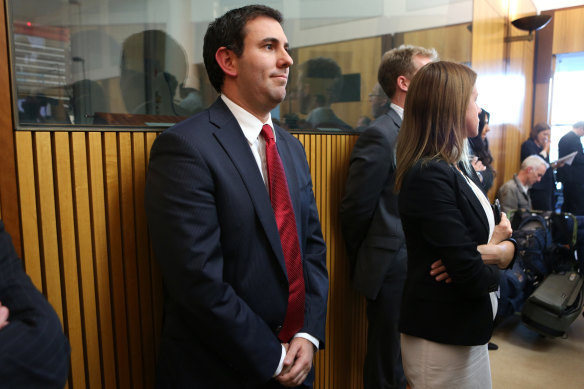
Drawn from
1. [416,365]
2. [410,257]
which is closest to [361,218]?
[410,257]

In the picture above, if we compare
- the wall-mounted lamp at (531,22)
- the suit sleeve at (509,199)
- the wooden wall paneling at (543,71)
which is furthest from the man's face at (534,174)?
the wooden wall paneling at (543,71)

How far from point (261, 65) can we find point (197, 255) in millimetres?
652

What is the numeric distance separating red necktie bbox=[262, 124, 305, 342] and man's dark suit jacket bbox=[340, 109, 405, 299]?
826 mm

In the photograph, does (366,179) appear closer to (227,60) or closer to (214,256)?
(227,60)

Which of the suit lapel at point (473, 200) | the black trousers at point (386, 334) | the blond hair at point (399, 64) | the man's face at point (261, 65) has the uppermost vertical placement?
the blond hair at point (399, 64)

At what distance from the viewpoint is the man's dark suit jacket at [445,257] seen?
1.41m

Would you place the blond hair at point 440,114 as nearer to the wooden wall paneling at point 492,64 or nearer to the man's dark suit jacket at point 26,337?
the man's dark suit jacket at point 26,337

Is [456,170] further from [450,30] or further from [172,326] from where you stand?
[450,30]

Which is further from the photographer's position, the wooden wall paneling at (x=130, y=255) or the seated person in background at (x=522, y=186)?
the seated person in background at (x=522, y=186)

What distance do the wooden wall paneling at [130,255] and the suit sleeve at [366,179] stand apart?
1.16 metres

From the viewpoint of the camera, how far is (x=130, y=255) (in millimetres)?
1457

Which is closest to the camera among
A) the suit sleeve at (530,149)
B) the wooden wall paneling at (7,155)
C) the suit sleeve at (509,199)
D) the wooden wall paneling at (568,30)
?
the wooden wall paneling at (7,155)

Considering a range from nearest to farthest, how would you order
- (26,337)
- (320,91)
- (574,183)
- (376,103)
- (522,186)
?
(26,337)
(320,91)
(376,103)
(522,186)
(574,183)

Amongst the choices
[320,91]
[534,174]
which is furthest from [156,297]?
[534,174]
